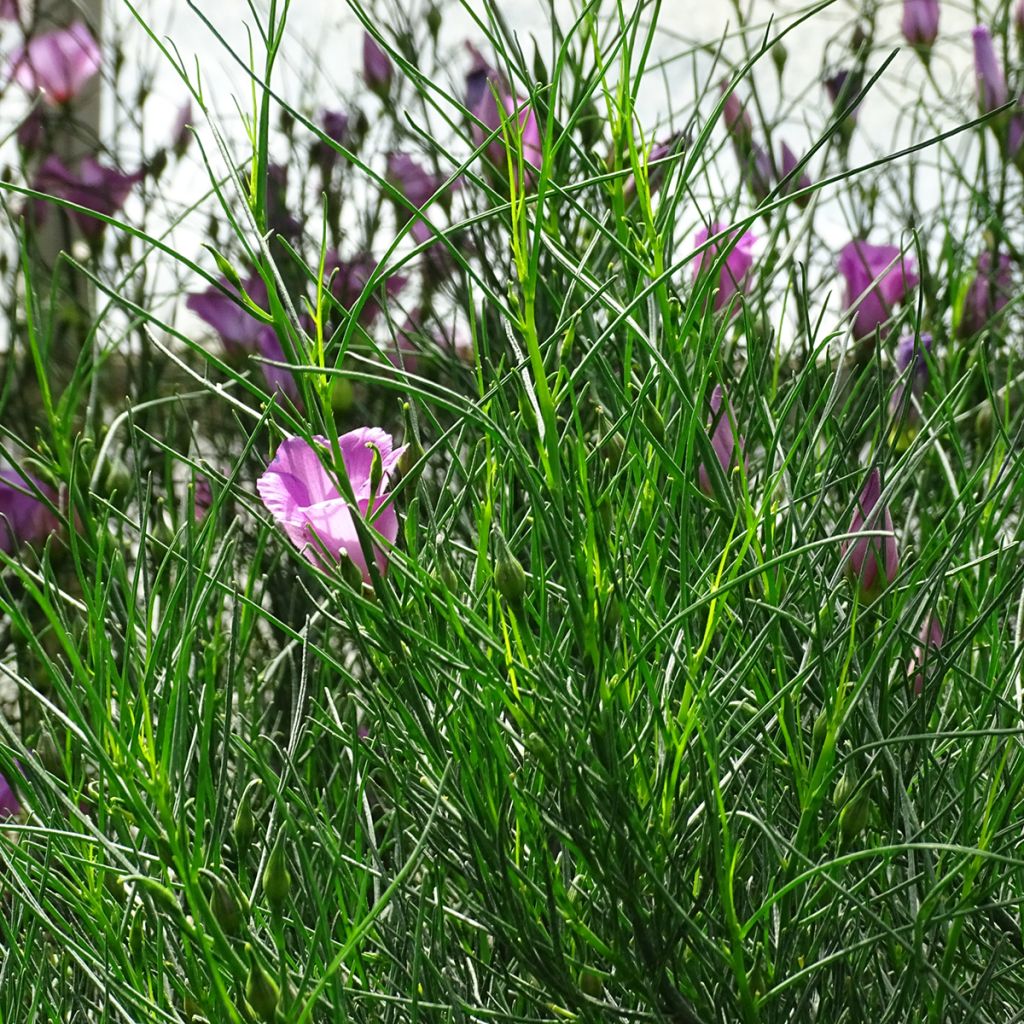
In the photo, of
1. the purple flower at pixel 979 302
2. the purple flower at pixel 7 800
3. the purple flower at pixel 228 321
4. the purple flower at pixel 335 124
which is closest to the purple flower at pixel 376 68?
the purple flower at pixel 335 124

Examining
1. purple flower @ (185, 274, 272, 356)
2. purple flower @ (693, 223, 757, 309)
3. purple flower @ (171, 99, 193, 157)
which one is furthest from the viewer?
purple flower @ (171, 99, 193, 157)

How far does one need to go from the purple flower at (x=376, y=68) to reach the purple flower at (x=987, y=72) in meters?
0.37

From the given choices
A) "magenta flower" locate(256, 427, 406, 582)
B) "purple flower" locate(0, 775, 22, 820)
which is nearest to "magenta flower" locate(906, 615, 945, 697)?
"magenta flower" locate(256, 427, 406, 582)

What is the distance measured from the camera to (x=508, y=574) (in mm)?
274

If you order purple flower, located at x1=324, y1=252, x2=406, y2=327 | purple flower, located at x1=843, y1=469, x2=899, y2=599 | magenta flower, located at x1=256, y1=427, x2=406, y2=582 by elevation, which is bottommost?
purple flower, located at x1=843, y1=469, x2=899, y2=599

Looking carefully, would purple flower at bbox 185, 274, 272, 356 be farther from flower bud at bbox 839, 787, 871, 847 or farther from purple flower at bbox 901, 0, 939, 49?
flower bud at bbox 839, 787, 871, 847

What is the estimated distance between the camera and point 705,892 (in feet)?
1.00

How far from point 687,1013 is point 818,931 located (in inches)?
1.5

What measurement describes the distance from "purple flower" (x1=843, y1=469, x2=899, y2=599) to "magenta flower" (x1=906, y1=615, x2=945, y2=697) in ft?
0.05

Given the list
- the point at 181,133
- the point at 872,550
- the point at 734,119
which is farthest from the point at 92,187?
the point at 872,550

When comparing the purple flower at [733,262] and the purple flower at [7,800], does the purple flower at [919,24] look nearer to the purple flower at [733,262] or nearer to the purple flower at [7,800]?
the purple flower at [733,262]

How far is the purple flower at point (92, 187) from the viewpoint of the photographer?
0.85 meters

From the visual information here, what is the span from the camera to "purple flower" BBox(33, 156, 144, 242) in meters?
0.85

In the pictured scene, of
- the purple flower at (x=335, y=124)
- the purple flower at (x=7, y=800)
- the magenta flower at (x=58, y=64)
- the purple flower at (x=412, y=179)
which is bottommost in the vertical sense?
the purple flower at (x=7, y=800)
